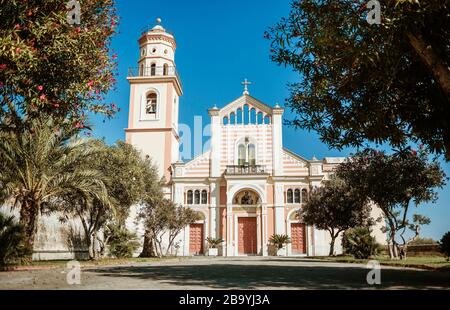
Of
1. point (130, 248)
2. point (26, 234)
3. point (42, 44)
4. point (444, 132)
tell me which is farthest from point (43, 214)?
point (444, 132)

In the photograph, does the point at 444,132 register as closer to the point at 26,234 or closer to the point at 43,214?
the point at 26,234

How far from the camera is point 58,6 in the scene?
7.54 m

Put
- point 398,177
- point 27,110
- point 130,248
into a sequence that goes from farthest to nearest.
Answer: point 130,248
point 398,177
point 27,110

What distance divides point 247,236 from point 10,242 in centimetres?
2787

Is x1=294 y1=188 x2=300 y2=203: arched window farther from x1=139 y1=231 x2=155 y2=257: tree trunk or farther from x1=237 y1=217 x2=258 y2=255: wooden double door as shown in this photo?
x1=139 y1=231 x2=155 y2=257: tree trunk

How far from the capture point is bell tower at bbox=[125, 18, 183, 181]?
42312mm

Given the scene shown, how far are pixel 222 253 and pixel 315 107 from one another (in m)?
29.1

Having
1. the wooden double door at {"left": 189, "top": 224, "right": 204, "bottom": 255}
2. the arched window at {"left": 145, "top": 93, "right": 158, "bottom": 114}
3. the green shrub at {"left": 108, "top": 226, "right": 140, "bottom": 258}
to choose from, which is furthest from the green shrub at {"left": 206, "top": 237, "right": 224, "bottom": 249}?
the arched window at {"left": 145, "top": 93, "right": 158, "bottom": 114}

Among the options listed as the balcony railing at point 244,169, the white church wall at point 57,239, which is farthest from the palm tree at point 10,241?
the balcony railing at point 244,169

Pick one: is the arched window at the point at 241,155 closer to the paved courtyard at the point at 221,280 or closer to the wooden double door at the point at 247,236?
the wooden double door at the point at 247,236

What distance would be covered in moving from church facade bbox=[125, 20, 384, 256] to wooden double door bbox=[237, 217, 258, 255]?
0.31 feet

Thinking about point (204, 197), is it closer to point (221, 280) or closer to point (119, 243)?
point (119, 243)

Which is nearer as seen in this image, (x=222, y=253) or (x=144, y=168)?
(x=144, y=168)

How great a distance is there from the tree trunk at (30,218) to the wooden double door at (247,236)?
25.7 m
